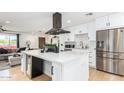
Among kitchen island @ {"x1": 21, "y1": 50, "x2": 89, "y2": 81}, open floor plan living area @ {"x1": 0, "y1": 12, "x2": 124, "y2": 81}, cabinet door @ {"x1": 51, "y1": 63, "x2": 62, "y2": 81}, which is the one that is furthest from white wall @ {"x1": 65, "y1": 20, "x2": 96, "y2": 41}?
cabinet door @ {"x1": 51, "y1": 63, "x2": 62, "y2": 81}

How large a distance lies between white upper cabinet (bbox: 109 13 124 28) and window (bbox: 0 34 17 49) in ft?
17.4

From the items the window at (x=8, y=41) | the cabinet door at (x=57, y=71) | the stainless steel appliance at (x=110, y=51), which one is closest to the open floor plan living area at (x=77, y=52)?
the stainless steel appliance at (x=110, y=51)

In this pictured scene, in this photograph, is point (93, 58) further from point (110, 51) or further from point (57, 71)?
point (57, 71)

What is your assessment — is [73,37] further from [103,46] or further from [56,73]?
[56,73]

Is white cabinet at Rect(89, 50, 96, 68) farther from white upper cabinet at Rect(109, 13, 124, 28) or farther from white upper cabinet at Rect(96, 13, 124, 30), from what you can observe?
white upper cabinet at Rect(109, 13, 124, 28)

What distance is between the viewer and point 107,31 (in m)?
3.00

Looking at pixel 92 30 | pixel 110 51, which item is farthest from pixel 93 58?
pixel 92 30

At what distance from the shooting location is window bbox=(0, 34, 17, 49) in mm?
5359

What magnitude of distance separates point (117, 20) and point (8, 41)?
582 centimetres

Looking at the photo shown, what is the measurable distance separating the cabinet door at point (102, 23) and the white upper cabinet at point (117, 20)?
0.12 metres
